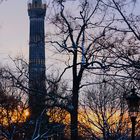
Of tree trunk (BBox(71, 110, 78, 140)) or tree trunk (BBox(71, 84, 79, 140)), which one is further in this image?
tree trunk (BBox(71, 110, 78, 140))

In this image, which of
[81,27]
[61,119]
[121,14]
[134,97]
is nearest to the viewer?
[121,14]

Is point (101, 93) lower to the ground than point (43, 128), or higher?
higher

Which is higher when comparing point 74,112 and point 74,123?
point 74,112

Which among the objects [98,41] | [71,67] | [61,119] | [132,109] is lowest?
[132,109]

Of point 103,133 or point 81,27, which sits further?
point 103,133

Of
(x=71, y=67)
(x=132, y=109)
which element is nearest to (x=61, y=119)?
(x=71, y=67)

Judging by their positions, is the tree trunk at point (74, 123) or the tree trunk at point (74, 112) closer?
the tree trunk at point (74, 112)

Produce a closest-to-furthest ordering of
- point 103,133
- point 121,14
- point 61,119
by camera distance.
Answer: point 121,14 < point 103,133 < point 61,119

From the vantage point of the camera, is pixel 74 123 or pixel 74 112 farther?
pixel 74 123

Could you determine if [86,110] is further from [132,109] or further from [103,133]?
[132,109]

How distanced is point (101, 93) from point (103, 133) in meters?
7.49

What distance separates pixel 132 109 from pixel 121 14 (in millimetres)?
3615

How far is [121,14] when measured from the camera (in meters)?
12.6

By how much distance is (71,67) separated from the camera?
2067cm
